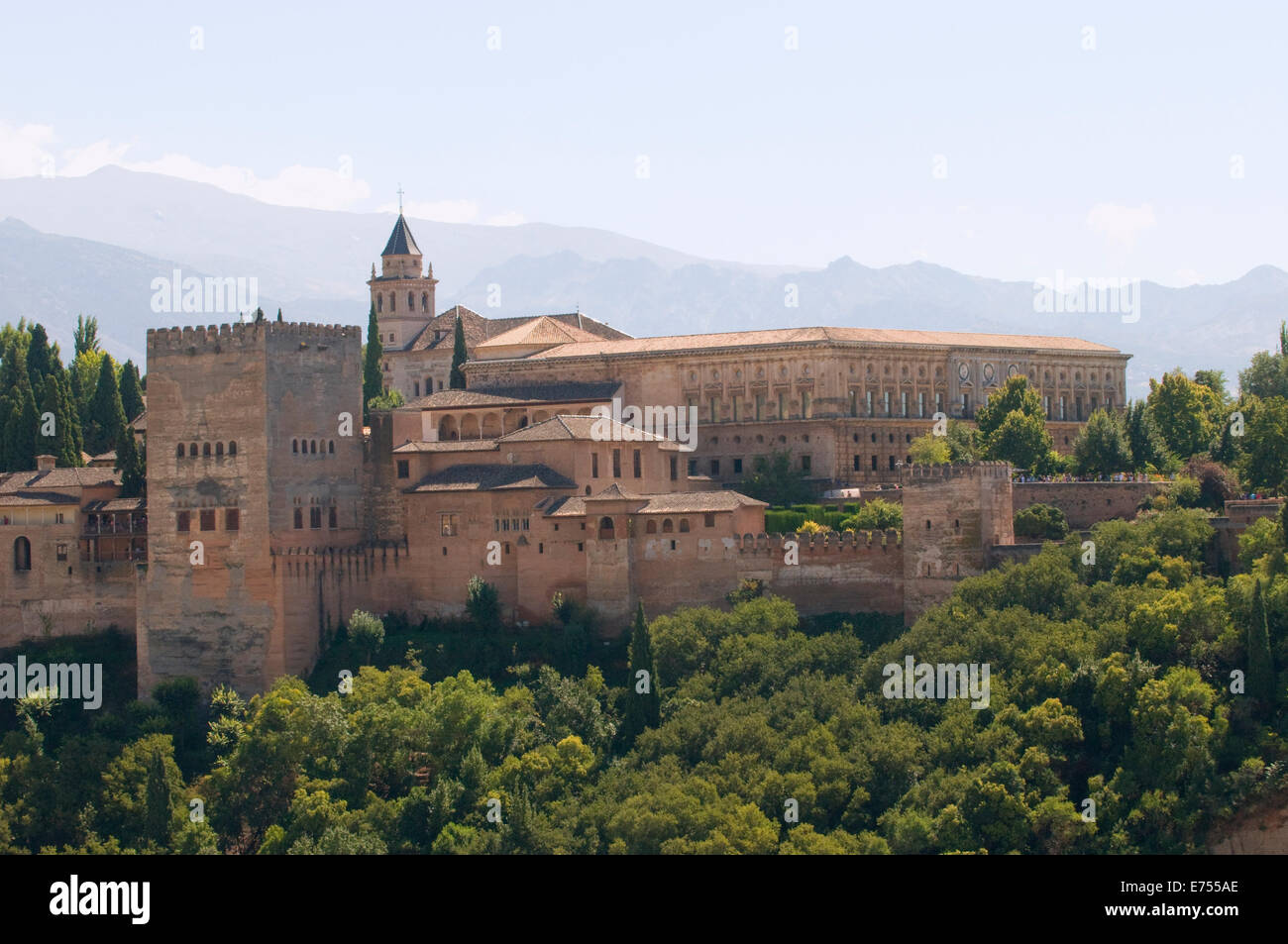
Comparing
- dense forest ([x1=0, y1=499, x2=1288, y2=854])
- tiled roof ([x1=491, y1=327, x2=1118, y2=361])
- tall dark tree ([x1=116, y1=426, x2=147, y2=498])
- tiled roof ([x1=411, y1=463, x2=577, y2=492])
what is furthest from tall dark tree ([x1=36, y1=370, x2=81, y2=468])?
tiled roof ([x1=491, y1=327, x2=1118, y2=361])

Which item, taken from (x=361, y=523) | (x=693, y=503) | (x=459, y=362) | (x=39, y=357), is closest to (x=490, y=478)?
(x=361, y=523)

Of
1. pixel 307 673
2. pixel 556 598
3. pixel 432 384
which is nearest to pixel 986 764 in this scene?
pixel 556 598

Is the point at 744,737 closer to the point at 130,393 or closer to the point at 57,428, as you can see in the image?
the point at 57,428

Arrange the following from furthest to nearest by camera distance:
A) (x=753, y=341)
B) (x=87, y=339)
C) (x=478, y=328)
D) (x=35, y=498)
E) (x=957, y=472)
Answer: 1. (x=87, y=339)
2. (x=478, y=328)
3. (x=753, y=341)
4. (x=35, y=498)
5. (x=957, y=472)

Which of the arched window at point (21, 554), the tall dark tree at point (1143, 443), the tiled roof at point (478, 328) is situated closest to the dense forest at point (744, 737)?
the arched window at point (21, 554)

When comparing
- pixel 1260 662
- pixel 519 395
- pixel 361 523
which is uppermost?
pixel 519 395
